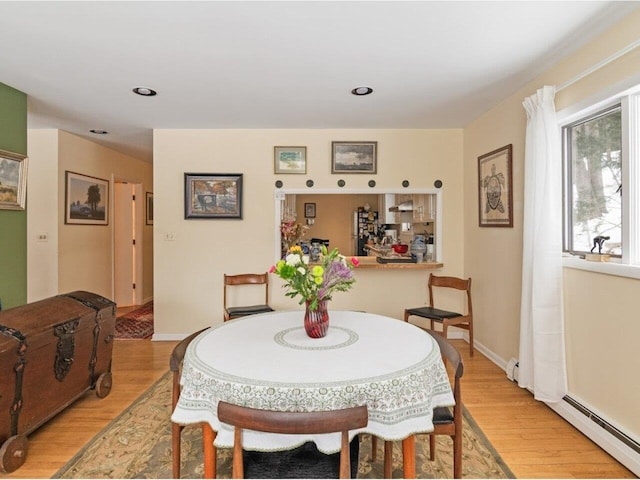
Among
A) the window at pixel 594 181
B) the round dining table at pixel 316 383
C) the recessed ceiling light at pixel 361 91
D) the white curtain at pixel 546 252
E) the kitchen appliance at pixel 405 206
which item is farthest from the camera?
the kitchen appliance at pixel 405 206

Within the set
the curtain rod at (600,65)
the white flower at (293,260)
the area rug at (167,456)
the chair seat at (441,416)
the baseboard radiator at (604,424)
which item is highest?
the curtain rod at (600,65)

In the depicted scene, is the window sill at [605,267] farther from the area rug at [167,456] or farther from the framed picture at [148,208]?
the framed picture at [148,208]

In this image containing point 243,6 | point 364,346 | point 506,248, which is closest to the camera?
point 364,346

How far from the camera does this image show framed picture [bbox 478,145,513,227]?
9.70 ft

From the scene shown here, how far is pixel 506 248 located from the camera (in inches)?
119

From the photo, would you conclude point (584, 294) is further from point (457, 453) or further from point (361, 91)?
point (361, 91)

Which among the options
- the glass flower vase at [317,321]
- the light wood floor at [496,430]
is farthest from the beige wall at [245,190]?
the glass flower vase at [317,321]

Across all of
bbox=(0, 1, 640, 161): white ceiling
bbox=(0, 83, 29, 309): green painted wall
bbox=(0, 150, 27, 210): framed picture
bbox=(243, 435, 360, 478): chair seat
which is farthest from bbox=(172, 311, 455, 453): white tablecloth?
bbox=(0, 150, 27, 210): framed picture

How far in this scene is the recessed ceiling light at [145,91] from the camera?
2729 millimetres

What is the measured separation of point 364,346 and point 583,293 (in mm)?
1559

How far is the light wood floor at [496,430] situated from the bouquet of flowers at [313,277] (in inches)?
53.8

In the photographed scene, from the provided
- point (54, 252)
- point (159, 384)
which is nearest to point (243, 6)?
point (159, 384)

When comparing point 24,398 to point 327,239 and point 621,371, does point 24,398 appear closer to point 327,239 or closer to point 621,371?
point 621,371

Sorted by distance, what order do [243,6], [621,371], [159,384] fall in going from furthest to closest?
[159,384], [621,371], [243,6]
